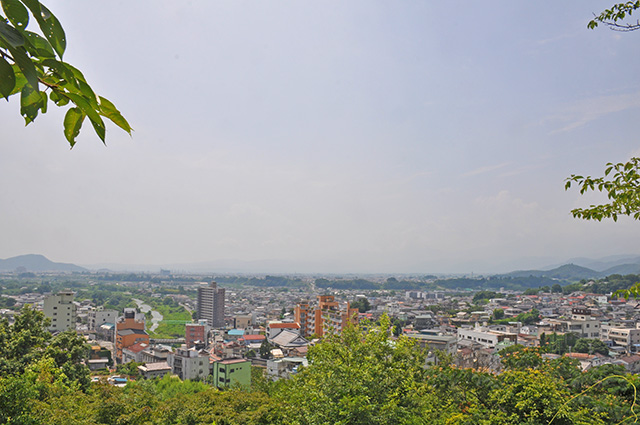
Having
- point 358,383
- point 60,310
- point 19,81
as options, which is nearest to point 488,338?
point 358,383

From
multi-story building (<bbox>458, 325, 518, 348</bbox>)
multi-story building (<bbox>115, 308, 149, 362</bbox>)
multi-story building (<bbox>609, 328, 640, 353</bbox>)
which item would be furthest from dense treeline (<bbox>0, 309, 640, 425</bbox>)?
multi-story building (<bbox>609, 328, 640, 353</bbox>)

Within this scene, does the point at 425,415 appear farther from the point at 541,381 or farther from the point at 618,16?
the point at 618,16

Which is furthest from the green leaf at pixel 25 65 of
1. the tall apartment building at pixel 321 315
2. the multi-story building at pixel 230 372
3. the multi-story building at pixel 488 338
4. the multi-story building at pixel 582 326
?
the multi-story building at pixel 582 326

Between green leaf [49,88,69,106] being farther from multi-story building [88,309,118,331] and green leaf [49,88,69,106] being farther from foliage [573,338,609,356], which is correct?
multi-story building [88,309,118,331]

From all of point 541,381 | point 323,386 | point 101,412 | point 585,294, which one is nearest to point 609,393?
point 541,381

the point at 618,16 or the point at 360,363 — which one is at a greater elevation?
the point at 618,16

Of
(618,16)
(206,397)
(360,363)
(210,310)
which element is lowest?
(210,310)
